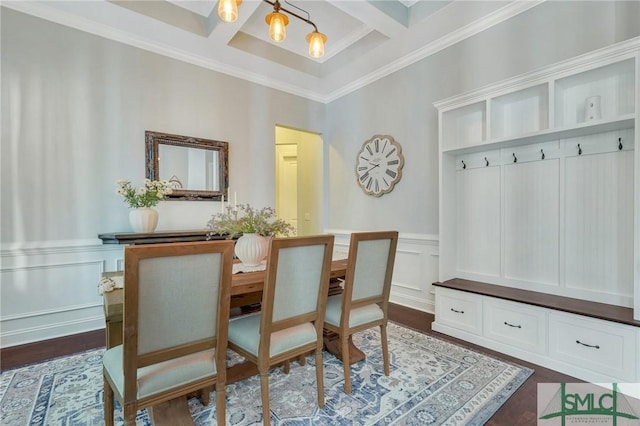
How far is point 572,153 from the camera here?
233 centimetres

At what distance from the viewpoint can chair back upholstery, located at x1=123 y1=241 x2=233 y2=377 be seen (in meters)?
1.13

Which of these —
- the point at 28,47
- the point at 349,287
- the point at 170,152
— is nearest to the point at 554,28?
the point at 349,287

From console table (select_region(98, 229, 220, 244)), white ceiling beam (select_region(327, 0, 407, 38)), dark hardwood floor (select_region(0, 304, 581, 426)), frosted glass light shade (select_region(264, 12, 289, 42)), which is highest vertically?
white ceiling beam (select_region(327, 0, 407, 38))

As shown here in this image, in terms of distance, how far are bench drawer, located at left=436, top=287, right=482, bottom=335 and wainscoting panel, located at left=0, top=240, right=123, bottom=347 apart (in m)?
3.25

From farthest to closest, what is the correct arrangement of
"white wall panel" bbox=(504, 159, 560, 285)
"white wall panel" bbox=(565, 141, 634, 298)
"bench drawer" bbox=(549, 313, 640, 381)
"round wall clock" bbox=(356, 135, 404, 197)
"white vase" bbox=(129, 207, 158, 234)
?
1. "round wall clock" bbox=(356, 135, 404, 197)
2. "white vase" bbox=(129, 207, 158, 234)
3. "white wall panel" bbox=(504, 159, 560, 285)
4. "white wall panel" bbox=(565, 141, 634, 298)
5. "bench drawer" bbox=(549, 313, 640, 381)

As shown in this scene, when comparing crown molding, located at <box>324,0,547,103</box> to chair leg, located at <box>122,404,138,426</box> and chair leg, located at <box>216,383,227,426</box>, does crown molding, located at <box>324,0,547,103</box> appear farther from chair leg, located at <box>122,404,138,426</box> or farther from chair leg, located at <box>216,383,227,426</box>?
chair leg, located at <box>122,404,138,426</box>

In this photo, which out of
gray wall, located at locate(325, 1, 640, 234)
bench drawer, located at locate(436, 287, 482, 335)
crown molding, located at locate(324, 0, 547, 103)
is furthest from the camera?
crown molding, located at locate(324, 0, 547, 103)

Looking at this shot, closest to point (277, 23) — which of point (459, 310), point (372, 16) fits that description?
point (372, 16)

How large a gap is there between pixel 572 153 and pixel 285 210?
14.6 ft

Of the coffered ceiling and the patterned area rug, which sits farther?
the coffered ceiling

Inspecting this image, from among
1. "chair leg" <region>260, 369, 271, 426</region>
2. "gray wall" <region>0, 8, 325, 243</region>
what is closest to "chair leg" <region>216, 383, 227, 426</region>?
"chair leg" <region>260, 369, 271, 426</region>

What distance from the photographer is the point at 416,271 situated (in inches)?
137

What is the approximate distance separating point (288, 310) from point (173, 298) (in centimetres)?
59

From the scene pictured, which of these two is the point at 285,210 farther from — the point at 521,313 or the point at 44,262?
the point at 521,313
